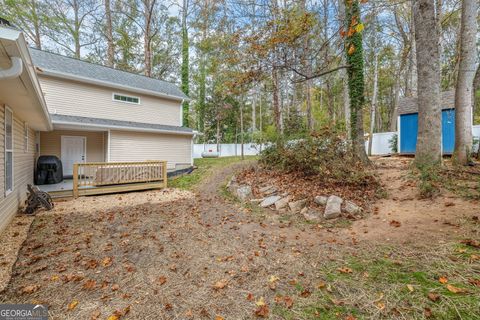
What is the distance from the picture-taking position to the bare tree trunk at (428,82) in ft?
18.1

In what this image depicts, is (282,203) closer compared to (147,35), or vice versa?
(282,203)

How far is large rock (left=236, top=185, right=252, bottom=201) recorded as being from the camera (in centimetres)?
672

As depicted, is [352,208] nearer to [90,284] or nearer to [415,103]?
[90,284]

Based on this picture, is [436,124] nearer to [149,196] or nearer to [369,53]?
[149,196]

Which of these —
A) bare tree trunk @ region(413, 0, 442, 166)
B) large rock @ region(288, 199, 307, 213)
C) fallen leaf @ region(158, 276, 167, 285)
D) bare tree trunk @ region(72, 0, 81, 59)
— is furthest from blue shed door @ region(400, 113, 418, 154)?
bare tree trunk @ region(72, 0, 81, 59)

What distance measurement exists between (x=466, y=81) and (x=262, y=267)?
7637 mm

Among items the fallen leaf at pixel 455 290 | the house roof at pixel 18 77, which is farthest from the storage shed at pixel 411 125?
the house roof at pixel 18 77

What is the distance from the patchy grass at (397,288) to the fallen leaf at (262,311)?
9 cm

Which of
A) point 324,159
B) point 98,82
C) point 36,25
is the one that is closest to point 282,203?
point 324,159

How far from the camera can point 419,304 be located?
6.84 feet

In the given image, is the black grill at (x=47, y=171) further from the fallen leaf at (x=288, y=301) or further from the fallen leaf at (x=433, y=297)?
the fallen leaf at (x=433, y=297)

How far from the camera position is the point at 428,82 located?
5.65 metres

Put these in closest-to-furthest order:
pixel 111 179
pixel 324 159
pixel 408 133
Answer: pixel 324 159, pixel 111 179, pixel 408 133

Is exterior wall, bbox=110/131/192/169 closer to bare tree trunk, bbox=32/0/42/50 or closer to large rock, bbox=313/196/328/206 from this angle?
large rock, bbox=313/196/328/206
